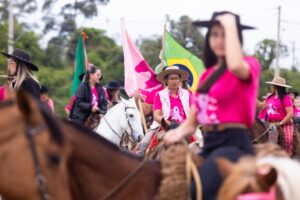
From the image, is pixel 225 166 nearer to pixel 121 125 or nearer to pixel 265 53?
pixel 121 125

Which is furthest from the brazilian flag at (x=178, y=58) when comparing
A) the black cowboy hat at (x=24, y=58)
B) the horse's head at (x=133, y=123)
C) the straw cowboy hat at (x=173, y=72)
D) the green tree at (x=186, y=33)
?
the green tree at (x=186, y=33)

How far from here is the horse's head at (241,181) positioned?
15.7 ft

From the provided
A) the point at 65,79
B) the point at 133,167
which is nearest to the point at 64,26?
the point at 65,79

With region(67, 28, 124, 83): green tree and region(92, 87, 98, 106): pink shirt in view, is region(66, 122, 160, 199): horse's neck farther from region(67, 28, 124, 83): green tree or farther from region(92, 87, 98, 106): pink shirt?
region(67, 28, 124, 83): green tree

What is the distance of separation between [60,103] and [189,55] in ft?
96.2

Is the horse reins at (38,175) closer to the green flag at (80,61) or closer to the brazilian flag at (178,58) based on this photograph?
the brazilian flag at (178,58)

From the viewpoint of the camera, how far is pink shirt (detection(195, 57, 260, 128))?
5078mm

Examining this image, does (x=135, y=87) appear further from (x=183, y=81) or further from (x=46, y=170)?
(x=46, y=170)

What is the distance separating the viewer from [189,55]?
17.5 metres

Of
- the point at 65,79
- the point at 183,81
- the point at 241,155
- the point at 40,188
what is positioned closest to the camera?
the point at 40,188

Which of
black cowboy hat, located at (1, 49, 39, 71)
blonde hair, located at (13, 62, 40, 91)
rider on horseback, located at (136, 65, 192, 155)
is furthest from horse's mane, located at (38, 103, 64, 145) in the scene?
rider on horseback, located at (136, 65, 192, 155)

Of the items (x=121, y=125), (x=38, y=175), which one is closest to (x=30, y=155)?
(x=38, y=175)

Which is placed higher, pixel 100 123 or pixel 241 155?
pixel 241 155

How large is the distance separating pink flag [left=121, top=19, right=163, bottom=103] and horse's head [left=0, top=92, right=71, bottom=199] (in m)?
10.9
